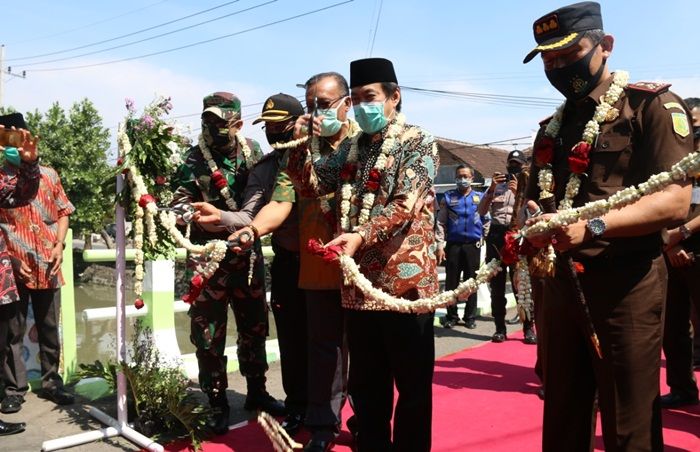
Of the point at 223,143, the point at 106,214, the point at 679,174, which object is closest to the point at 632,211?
the point at 679,174

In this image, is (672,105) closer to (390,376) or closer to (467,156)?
(390,376)

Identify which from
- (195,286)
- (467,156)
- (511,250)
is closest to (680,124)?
(511,250)

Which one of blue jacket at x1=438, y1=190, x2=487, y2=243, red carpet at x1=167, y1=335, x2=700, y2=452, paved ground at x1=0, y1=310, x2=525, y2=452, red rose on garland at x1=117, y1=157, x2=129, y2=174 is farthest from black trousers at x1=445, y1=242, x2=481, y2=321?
red rose on garland at x1=117, y1=157, x2=129, y2=174

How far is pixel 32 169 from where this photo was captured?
170 inches

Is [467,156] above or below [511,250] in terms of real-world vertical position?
above

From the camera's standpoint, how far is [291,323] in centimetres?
394

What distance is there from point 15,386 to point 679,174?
4225 mm

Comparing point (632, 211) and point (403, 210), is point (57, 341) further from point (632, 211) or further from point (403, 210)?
point (632, 211)

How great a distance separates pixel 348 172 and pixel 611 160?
1234mm

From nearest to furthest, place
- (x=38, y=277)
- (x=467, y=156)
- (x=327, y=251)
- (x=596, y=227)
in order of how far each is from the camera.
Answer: (x=596, y=227) → (x=327, y=251) → (x=38, y=277) → (x=467, y=156)

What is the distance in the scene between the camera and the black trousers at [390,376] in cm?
289

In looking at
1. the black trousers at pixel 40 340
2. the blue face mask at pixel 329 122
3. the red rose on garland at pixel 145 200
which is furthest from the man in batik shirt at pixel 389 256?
the black trousers at pixel 40 340

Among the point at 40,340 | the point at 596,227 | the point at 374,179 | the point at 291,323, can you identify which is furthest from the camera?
the point at 40,340

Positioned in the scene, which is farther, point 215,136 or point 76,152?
point 76,152
